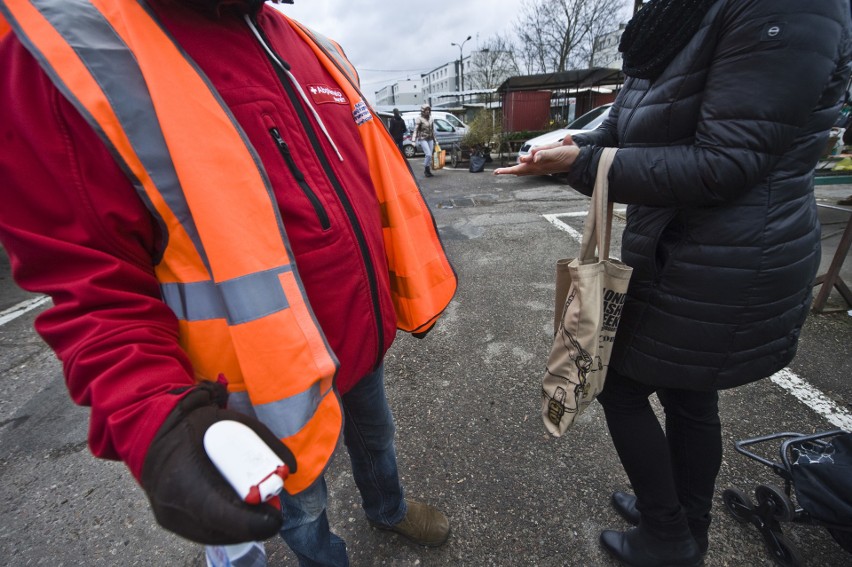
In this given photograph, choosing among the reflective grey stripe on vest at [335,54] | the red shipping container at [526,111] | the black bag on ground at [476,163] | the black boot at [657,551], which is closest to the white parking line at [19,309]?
the reflective grey stripe on vest at [335,54]

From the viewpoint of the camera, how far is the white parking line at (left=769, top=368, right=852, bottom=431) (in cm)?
213

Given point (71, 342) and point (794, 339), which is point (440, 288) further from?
point (794, 339)

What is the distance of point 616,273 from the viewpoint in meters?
1.17

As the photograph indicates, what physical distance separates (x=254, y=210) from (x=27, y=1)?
0.44 m

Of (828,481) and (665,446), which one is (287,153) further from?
(828,481)

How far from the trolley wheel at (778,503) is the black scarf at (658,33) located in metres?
1.57

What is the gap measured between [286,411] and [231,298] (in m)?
0.25

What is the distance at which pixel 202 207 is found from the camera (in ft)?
2.34

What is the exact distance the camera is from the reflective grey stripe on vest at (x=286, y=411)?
808 millimetres

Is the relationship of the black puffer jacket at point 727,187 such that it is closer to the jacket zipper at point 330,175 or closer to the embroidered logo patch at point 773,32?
the embroidered logo patch at point 773,32

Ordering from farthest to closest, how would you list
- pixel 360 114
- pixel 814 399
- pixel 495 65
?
1. pixel 495 65
2. pixel 814 399
3. pixel 360 114

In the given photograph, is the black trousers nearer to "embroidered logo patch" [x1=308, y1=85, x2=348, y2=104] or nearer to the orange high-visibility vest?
the orange high-visibility vest

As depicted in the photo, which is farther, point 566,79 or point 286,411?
point 566,79

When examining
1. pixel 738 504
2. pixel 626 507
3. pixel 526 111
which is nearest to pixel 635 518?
pixel 626 507
